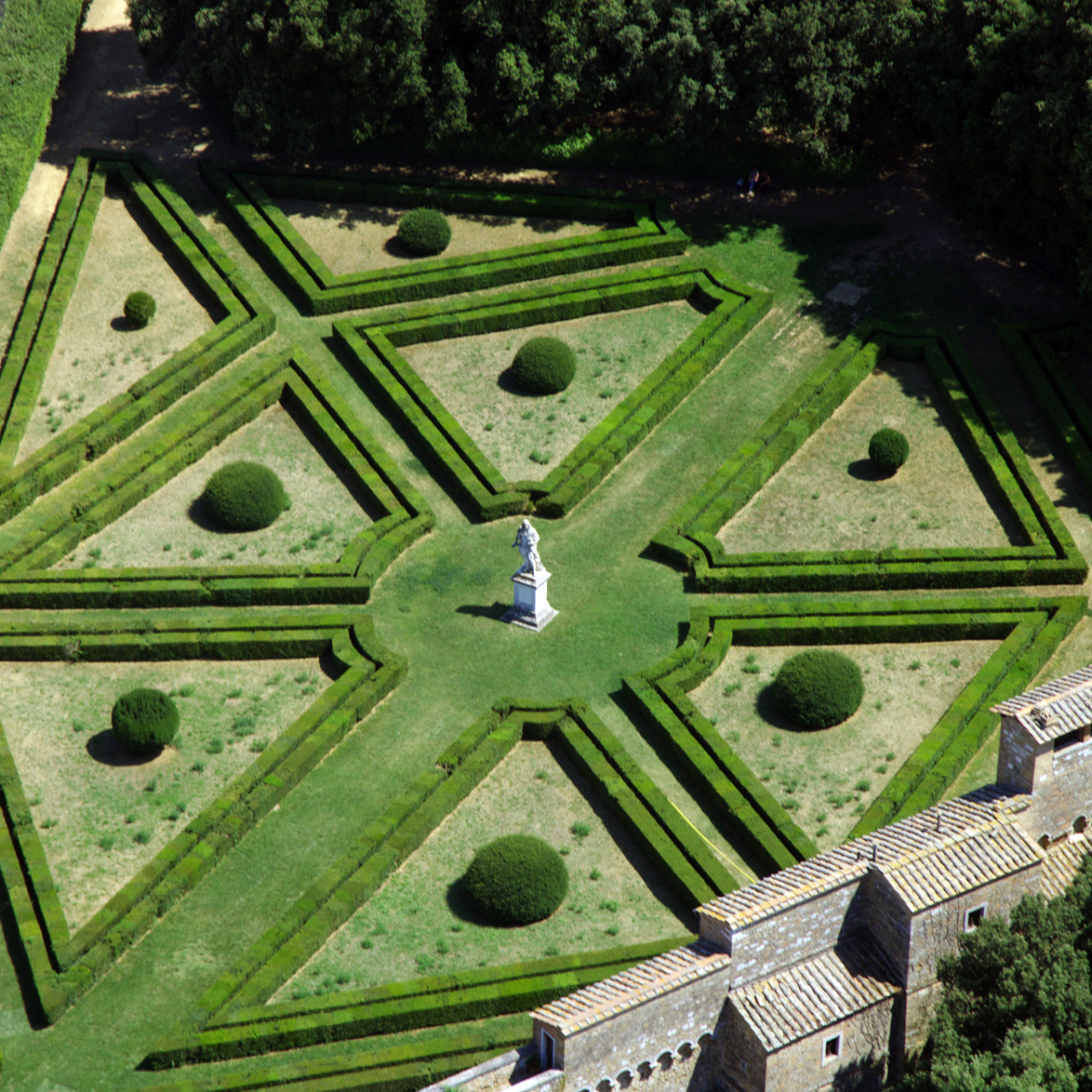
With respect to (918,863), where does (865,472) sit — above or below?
above

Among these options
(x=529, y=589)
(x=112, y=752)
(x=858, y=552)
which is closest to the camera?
(x=112, y=752)

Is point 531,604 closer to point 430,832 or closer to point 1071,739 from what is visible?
point 430,832

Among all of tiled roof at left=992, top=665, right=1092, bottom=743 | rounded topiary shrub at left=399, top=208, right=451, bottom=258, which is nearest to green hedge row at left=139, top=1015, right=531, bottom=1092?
tiled roof at left=992, top=665, right=1092, bottom=743

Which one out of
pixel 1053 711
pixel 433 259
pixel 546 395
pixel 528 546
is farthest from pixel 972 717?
pixel 433 259

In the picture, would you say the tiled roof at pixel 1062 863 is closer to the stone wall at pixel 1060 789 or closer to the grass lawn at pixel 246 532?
the stone wall at pixel 1060 789

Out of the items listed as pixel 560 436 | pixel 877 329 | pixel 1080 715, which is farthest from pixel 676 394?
pixel 1080 715

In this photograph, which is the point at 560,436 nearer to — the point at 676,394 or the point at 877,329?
the point at 676,394
